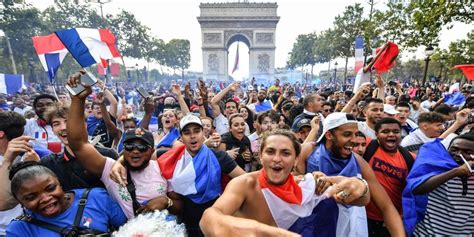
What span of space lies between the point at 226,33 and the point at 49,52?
162 feet

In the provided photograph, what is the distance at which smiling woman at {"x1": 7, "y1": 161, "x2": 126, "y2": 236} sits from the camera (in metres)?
2.11

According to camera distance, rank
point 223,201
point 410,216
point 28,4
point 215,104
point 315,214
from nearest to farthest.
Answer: point 223,201 → point 315,214 → point 410,216 → point 215,104 → point 28,4

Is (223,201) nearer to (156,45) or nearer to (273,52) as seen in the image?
(273,52)

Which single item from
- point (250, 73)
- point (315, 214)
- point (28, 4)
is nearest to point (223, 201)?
point (315, 214)

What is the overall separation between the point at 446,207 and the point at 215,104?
472 centimetres

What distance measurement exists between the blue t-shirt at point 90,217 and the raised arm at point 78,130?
268 millimetres

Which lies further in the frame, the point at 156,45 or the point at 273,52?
the point at 156,45

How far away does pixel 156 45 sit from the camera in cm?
5872

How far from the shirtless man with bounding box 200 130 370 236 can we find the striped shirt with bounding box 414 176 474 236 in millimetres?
993

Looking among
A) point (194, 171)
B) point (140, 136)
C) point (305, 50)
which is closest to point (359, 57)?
point (194, 171)

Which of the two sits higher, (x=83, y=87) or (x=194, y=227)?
(x=83, y=87)

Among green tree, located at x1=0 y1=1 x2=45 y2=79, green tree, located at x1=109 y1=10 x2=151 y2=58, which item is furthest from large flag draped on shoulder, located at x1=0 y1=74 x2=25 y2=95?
green tree, located at x1=109 y1=10 x2=151 y2=58

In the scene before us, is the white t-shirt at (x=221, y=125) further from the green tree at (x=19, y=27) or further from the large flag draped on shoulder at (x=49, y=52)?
the green tree at (x=19, y=27)

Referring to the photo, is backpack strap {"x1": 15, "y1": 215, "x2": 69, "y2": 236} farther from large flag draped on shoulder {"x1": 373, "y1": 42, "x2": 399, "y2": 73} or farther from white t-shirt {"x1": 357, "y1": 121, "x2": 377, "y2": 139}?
large flag draped on shoulder {"x1": 373, "y1": 42, "x2": 399, "y2": 73}
